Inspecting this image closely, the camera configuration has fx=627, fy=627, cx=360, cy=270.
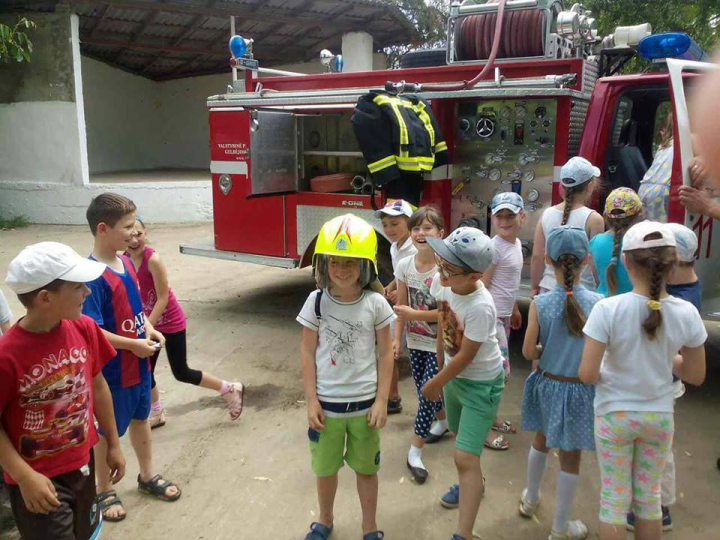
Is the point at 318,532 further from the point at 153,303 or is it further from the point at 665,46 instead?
the point at 665,46

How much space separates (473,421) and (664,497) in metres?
0.93

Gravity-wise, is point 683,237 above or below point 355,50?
below

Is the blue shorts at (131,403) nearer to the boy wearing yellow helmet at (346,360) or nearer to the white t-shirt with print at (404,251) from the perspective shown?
the boy wearing yellow helmet at (346,360)

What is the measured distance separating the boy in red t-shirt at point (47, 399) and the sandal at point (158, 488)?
3.19 ft

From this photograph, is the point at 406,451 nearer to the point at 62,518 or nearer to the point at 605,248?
the point at 605,248

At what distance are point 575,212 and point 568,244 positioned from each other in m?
1.28

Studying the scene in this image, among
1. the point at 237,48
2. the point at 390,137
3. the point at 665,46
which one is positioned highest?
Answer: the point at 237,48

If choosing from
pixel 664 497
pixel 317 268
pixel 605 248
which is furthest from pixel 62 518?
pixel 605 248

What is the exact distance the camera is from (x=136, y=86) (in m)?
18.0

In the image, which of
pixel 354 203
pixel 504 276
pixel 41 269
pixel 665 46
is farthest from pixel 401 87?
pixel 41 269

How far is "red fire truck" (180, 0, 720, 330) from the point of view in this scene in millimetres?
4414

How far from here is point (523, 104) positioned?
484cm

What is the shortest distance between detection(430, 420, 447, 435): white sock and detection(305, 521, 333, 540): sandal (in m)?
1.11

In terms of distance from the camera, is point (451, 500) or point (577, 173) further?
point (577, 173)
